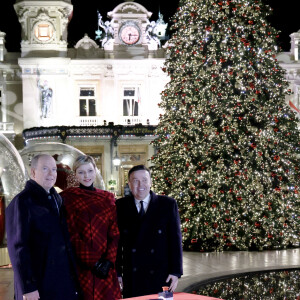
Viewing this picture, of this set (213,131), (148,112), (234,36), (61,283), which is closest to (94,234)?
(61,283)

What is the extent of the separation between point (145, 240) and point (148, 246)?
6 cm

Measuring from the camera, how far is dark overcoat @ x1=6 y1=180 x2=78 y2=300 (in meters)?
3.75

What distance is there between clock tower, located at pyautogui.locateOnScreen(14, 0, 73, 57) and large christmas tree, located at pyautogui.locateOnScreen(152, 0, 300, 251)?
2152 cm

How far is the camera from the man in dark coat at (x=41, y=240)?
12.2 ft

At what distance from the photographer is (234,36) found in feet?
38.0

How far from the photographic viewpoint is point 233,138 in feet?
37.4

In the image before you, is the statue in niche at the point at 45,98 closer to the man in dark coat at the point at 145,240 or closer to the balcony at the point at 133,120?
the balcony at the point at 133,120

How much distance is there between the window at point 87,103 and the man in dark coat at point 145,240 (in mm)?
28977

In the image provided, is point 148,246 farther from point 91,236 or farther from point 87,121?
point 87,121

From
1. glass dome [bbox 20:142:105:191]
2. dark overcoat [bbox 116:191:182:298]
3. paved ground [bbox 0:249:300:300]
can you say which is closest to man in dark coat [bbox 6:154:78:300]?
dark overcoat [bbox 116:191:182:298]

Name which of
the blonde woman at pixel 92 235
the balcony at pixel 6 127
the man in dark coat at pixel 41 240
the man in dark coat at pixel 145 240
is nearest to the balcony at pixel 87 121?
the balcony at pixel 6 127

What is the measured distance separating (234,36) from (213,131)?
7.17ft

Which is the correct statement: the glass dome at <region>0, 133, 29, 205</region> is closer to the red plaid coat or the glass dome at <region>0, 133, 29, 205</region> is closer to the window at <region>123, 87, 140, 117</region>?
the red plaid coat

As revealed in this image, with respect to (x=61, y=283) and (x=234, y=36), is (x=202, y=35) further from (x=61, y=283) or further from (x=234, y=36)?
(x=61, y=283)
